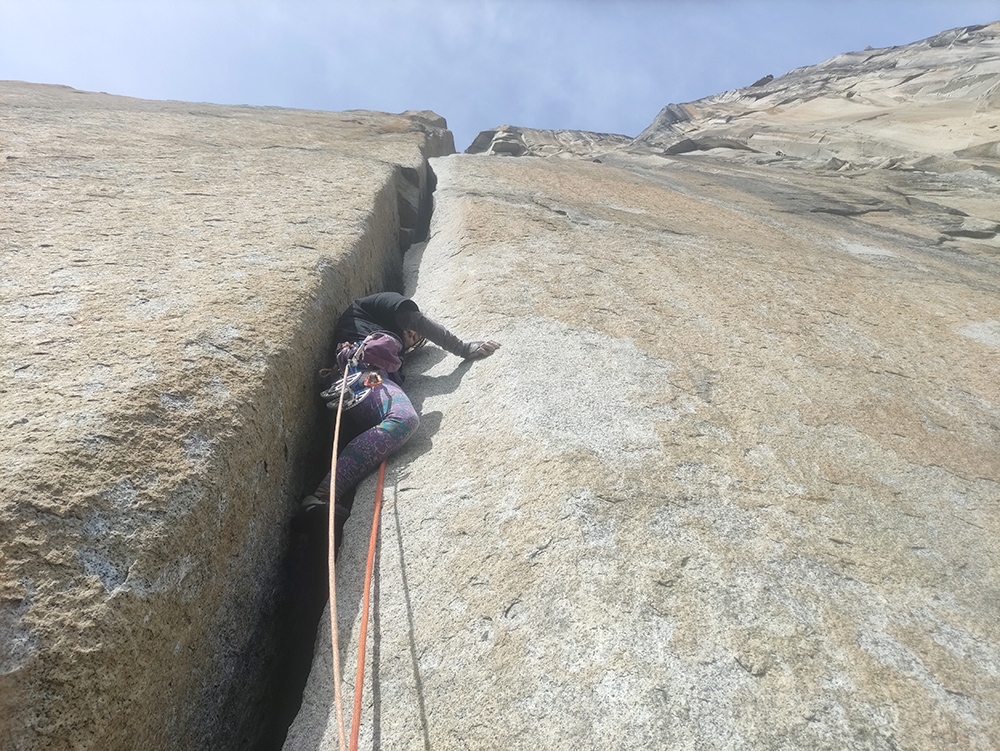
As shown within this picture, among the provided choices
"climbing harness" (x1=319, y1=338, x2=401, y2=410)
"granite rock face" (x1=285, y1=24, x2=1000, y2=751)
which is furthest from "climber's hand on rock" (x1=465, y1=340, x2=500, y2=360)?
"climbing harness" (x1=319, y1=338, x2=401, y2=410)

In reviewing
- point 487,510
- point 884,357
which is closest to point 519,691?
point 487,510

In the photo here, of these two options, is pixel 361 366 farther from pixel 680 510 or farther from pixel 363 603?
pixel 680 510

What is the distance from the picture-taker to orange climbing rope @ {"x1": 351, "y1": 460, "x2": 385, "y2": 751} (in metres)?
1.86

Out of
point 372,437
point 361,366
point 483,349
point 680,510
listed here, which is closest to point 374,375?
point 361,366

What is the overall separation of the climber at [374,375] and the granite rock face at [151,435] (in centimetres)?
15

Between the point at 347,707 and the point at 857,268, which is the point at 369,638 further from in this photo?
the point at 857,268

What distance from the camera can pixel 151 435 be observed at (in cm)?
211

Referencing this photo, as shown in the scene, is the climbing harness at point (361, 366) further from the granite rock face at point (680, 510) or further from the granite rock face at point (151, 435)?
the granite rock face at point (680, 510)

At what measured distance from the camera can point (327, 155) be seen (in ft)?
21.2

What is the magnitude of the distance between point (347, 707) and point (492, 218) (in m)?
4.38

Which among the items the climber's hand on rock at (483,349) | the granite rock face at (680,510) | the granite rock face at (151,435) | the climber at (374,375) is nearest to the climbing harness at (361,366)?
the climber at (374,375)

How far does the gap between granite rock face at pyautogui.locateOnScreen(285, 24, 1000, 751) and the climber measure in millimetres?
147

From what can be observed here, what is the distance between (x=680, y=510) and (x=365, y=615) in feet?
4.18

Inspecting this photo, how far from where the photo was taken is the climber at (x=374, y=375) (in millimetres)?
2961
